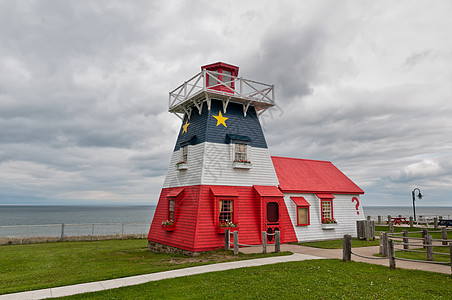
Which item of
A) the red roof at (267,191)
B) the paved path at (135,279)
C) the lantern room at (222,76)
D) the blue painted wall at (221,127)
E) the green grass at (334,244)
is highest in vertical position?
the lantern room at (222,76)

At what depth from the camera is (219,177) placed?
19109 millimetres

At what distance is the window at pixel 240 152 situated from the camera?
20094mm

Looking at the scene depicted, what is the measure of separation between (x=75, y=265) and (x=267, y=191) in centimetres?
1168

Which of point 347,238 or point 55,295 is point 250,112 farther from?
point 55,295

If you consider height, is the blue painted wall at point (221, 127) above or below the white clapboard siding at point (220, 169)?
above

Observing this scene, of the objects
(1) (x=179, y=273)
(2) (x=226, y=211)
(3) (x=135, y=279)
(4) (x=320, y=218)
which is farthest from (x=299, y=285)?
(4) (x=320, y=218)

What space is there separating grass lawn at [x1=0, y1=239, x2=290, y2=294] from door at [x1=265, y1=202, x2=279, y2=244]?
3.80 meters

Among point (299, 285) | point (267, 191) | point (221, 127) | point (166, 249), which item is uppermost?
point (221, 127)

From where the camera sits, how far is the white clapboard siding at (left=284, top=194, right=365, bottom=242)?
2119 centimetres

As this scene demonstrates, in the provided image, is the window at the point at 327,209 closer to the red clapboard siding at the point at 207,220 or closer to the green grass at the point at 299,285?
the red clapboard siding at the point at 207,220

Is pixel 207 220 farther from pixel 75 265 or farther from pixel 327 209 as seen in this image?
pixel 327 209

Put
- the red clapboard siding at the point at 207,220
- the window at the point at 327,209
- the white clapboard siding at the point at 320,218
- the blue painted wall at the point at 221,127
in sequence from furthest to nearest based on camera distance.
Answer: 1. the window at the point at 327,209
2. the white clapboard siding at the point at 320,218
3. the blue painted wall at the point at 221,127
4. the red clapboard siding at the point at 207,220

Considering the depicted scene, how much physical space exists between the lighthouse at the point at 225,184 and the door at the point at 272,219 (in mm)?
63

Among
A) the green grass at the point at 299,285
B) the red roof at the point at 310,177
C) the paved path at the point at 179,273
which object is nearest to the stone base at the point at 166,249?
the paved path at the point at 179,273
